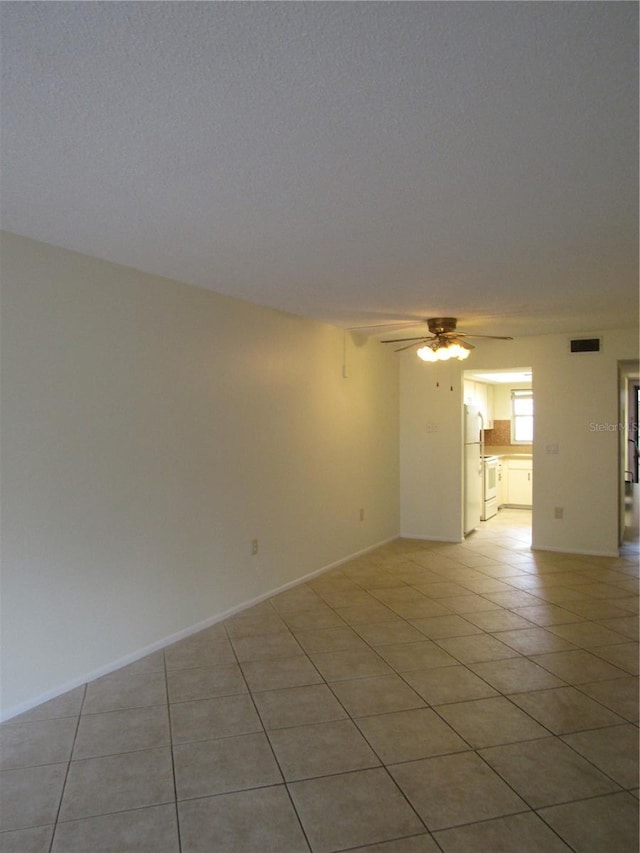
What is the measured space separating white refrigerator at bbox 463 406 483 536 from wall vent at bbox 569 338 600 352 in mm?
1368

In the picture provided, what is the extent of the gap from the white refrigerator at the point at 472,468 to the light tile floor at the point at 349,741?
256 centimetres

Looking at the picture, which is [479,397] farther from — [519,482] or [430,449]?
[519,482]

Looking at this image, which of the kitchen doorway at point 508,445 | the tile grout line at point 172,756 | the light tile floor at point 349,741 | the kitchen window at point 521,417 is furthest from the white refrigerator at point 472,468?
the tile grout line at point 172,756

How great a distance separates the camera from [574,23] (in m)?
1.30

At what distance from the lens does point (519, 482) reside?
8.95 m

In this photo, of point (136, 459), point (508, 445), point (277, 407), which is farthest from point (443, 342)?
point (508, 445)

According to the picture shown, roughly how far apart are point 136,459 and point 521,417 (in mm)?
7328

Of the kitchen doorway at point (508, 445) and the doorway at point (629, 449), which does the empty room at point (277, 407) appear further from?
the kitchen doorway at point (508, 445)

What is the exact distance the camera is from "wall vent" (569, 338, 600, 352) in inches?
228

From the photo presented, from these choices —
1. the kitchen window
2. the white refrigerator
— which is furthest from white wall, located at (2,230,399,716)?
the kitchen window

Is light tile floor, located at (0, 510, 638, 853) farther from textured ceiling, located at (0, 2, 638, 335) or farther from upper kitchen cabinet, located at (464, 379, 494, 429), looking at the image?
upper kitchen cabinet, located at (464, 379, 494, 429)

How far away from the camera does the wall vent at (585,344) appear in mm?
5801

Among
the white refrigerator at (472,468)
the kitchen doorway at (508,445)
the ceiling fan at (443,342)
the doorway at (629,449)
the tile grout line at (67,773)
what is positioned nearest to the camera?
the tile grout line at (67,773)

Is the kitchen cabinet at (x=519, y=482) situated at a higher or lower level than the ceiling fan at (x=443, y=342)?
lower
